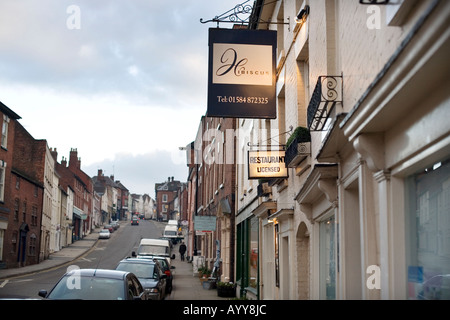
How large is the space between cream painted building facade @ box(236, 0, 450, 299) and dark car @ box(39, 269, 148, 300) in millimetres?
3523

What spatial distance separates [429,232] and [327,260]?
4448 millimetres

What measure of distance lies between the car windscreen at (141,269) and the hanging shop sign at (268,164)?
231 inches

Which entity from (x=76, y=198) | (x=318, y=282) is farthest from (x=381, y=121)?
(x=76, y=198)

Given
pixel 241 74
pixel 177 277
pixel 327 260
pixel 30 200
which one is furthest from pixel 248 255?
pixel 30 200

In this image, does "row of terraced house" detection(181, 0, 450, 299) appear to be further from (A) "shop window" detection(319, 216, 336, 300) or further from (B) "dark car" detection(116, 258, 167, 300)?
(B) "dark car" detection(116, 258, 167, 300)

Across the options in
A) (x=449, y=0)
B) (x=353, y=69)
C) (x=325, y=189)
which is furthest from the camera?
(x=325, y=189)

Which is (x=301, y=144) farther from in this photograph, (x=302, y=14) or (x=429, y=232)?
(x=429, y=232)

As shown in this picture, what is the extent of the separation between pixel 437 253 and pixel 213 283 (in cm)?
2061

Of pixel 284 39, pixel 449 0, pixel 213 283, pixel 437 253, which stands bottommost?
pixel 213 283

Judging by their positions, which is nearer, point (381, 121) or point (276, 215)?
point (381, 121)

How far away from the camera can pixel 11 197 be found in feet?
124

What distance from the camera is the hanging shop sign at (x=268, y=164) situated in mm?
12852

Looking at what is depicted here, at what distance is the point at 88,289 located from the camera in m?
9.51
